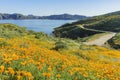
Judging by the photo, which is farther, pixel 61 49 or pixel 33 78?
pixel 61 49

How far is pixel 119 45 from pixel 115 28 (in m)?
54.5

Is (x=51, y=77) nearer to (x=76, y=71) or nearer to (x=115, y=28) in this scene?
(x=76, y=71)

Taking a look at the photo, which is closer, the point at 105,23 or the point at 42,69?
the point at 42,69

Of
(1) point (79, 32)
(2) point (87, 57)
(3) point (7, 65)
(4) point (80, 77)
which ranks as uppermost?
(3) point (7, 65)

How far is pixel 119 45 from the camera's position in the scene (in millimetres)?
59750

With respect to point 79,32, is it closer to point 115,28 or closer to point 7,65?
point 115,28

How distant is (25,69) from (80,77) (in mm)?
A: 2045

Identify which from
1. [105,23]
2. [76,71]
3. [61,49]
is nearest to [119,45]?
[61,49]

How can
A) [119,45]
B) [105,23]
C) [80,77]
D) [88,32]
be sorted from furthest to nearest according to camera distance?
[105,23] < [88,32] < [119,45] < [80,77]

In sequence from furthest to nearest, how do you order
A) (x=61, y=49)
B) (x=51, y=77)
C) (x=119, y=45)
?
(x=119, y=45) → (x=61, y=49) → (x=51, y=77)

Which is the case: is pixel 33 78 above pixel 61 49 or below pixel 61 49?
above

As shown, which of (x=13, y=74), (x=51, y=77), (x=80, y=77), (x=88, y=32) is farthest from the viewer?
(x=88, y=32)

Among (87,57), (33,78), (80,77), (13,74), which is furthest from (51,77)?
(87,57)

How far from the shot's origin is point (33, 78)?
8.05 metres
